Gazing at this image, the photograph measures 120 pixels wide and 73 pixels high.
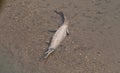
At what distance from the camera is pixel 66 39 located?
529 cm

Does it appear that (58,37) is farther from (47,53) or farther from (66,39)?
(47,53)

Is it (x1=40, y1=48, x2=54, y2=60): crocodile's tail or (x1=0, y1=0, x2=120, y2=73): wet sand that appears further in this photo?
(x1=40, y1=48, x2=54, y2=60): crocodile's tail

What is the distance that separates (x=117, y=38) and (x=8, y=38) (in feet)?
5.40

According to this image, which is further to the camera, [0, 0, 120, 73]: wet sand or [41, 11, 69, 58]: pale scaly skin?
[41, 11, 69, 58]: pale scaly skin

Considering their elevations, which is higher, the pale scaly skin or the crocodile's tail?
the pale scaly skin

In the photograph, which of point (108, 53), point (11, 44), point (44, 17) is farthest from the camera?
point (44, 17)

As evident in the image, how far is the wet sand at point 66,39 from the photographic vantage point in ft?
15.9

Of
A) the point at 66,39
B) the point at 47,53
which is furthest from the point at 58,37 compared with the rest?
the point at 47,53

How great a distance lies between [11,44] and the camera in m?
5.34

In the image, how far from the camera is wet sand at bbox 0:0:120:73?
4.85m

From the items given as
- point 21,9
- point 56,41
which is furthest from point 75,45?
point 21,9

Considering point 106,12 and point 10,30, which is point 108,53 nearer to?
point 106,12

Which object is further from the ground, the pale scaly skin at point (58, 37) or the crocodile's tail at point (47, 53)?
the pale scaly skin at point (58, 37)

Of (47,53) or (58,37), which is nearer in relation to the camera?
(47,53)
